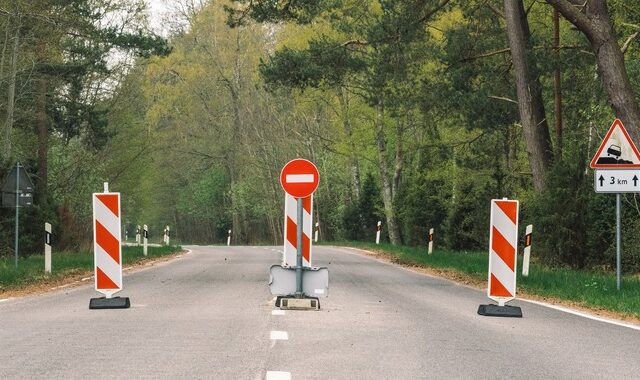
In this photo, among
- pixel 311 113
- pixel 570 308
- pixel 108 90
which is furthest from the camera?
pixel 311 113

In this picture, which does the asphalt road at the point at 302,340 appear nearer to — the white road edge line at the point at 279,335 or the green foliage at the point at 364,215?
the white road edge line at the point at 279,335

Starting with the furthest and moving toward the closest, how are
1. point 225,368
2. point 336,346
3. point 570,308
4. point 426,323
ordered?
point 570,308, point 426,323, point 336,346, point 225,368

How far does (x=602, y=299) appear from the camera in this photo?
14680mm

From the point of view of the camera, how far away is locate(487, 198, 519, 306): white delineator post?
40.1ft

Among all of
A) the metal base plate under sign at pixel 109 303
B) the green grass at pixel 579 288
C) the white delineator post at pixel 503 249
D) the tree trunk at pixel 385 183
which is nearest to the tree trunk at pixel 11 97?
the green grass at pixel 579 288

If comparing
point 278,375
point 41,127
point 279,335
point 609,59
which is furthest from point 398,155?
point 278,375

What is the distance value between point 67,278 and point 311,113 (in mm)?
35171

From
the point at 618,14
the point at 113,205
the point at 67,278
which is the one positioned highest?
the point at 618,14

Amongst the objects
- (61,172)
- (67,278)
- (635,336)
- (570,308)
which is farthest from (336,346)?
(61,172)

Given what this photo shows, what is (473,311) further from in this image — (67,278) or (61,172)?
(61,172)

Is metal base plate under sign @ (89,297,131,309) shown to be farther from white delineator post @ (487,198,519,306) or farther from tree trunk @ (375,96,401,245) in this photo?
tree trunk @ (375,96,401,245)

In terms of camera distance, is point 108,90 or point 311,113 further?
point 311,113

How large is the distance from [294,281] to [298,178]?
1.40 metres

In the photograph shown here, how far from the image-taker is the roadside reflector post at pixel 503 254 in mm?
12203
